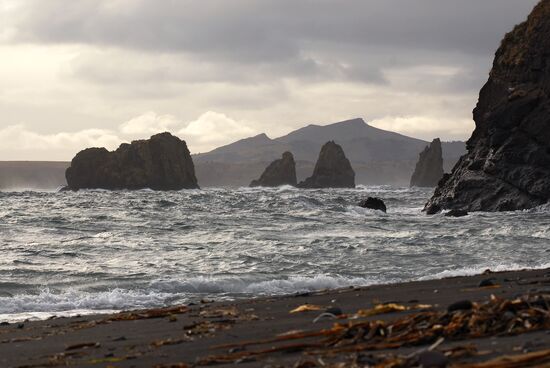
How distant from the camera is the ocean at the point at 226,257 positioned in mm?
15766

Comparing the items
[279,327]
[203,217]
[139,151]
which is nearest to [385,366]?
[279,327]

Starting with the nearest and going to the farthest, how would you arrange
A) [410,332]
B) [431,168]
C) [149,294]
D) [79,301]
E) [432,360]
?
1. [432,360]
2. [410,332]
3. [79,301]
4. [149,294]
5. [431,168]

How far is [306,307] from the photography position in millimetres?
9766

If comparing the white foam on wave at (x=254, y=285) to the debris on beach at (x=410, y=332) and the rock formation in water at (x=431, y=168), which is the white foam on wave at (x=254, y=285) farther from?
the rock formation in water at (x=431, y=168)

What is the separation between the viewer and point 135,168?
130 m

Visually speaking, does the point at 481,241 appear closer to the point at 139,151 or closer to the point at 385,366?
the point at 385,366

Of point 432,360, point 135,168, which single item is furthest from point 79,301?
point 135,168

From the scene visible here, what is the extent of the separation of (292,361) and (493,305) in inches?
82.1

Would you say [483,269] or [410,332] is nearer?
[410,332]

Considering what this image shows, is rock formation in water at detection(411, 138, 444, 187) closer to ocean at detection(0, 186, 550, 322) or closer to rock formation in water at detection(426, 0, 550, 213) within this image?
rock formation in water at detection(426, 0, 550, 213)

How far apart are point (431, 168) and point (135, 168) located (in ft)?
197

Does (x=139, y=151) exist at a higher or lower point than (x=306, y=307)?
higher

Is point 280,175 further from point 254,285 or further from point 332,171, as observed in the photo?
point 254,285

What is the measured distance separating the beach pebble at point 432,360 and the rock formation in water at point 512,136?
121 feet
